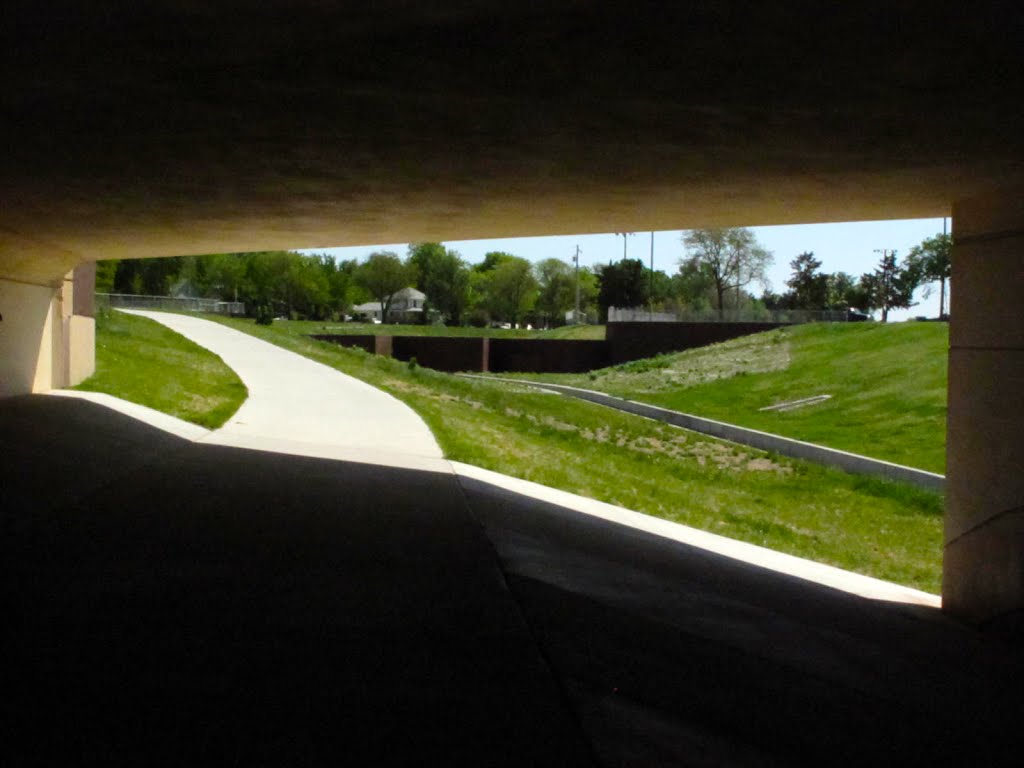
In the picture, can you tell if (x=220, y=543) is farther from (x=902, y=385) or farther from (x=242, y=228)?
(x=902, y=385)

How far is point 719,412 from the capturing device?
35375 mm

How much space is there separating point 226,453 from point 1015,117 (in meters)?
10.8

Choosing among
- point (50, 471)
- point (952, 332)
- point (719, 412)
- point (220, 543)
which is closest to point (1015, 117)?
point (952, 332)

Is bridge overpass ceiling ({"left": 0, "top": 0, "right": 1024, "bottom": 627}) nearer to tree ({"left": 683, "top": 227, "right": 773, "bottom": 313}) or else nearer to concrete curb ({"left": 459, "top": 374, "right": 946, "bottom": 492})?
concrete curb ({"left": 459, "top": 374, "right": 946, "bottom": 492})

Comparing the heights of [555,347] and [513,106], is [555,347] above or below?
below

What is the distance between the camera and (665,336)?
184 ft

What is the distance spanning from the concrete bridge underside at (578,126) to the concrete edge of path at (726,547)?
3.92ft

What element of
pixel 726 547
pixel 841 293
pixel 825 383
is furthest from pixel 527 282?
pixel 726 547

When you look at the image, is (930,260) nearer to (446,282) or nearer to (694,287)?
(694,287)

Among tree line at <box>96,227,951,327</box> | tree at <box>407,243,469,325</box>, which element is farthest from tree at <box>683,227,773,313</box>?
tree at <box>407,243,469,325</box>

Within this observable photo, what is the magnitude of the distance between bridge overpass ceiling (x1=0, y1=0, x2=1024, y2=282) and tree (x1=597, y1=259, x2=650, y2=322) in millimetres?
101338

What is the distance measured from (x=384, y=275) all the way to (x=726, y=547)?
9232cm

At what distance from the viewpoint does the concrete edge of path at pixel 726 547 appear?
441 inches

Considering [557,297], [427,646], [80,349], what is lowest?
[427,646]
